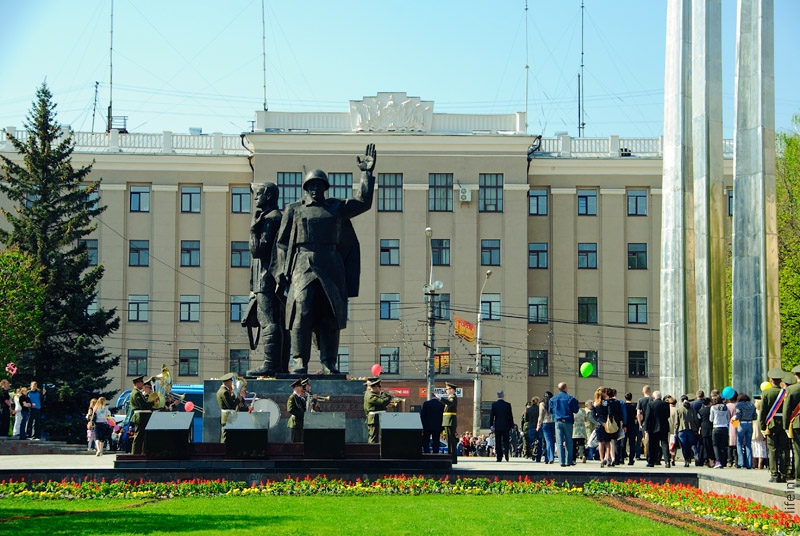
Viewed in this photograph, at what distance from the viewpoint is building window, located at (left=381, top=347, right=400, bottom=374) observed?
5872cm

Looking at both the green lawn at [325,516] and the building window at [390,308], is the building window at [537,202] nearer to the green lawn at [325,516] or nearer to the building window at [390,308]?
the building window at [390,308]

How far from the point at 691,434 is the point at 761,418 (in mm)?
7076

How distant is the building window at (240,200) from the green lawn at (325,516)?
152 ft

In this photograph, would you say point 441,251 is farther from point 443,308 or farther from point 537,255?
point 537,255

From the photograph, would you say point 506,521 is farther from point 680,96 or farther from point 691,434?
point 680,96

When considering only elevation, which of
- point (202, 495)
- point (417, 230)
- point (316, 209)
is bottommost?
point (202, 495)

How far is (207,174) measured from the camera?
200ft

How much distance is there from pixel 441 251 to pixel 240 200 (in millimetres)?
10266

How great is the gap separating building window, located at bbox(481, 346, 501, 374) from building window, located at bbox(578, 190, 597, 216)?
8.34 metres

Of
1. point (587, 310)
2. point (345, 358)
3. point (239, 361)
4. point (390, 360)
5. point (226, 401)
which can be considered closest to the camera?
point (226, 401)

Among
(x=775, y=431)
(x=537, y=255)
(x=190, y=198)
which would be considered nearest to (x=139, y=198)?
(x=190, y=198)

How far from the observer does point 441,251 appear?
60000mm

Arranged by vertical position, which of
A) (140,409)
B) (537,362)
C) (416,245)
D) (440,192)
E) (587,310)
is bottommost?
(140,409)

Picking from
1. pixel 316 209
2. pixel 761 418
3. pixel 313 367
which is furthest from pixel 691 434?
pixel 313 367
